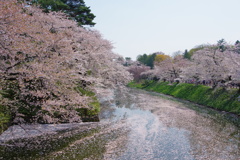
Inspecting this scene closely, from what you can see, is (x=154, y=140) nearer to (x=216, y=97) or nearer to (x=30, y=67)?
(x=30, y=67)

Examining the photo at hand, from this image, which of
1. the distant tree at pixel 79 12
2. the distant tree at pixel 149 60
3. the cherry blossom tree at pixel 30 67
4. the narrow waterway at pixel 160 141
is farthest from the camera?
the distant tree at pixel 149 60

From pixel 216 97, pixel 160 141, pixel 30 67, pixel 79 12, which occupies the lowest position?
pixel 160 141

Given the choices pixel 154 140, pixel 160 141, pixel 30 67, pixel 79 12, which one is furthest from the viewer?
pixel 79 12

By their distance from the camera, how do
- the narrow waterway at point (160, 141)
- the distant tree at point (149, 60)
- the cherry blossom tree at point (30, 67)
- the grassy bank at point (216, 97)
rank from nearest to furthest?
the cherry blossom tree at point (30, 67)
the narrow waterway at point (160, 141)
the grassy bank at point (216, 97)
the distant tree at point (149, 60)

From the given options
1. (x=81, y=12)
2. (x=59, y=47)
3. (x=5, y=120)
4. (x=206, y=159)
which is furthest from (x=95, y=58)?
(x=81, y=12)

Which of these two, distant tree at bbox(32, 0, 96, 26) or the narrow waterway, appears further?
distant tree at bbox(32, 0, 96, 26)

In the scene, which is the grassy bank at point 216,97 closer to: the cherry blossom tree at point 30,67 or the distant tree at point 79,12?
the cherry blossom tree at point 30,67

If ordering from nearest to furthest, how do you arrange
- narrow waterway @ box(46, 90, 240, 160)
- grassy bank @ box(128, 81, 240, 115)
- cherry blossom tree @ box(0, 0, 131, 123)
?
cherry blossom tree @ box(0, 0, 131, 123), narrow waterway @ box(46, 90, 240, 160), grassy bank @ box(128, 81, 240, 115)

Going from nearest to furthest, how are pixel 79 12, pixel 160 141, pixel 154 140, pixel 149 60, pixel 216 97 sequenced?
pixel 160 141 < pixel 154 140 < pixel 216 97 < pixel 79 12 < pixel 149 60

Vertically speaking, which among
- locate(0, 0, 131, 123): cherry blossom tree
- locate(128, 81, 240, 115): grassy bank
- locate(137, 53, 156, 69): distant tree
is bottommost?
locate(128, 81, 240, 115): grassy bank

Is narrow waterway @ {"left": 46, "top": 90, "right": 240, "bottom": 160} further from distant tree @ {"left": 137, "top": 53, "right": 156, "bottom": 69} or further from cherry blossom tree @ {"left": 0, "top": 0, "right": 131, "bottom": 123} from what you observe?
distant tree @ {"left": 137, "top": 53, "right": 156, "bottom": 69}

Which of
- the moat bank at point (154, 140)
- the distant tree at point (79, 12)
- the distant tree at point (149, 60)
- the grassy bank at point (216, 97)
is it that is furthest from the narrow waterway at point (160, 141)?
the distant tree at point (149, 60)

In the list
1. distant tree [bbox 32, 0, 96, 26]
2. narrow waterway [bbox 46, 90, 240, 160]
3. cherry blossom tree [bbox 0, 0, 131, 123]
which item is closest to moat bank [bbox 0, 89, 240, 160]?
narrow waterway [bbox 46, 90, 240, 160]

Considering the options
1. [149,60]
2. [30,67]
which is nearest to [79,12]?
[30,67]
